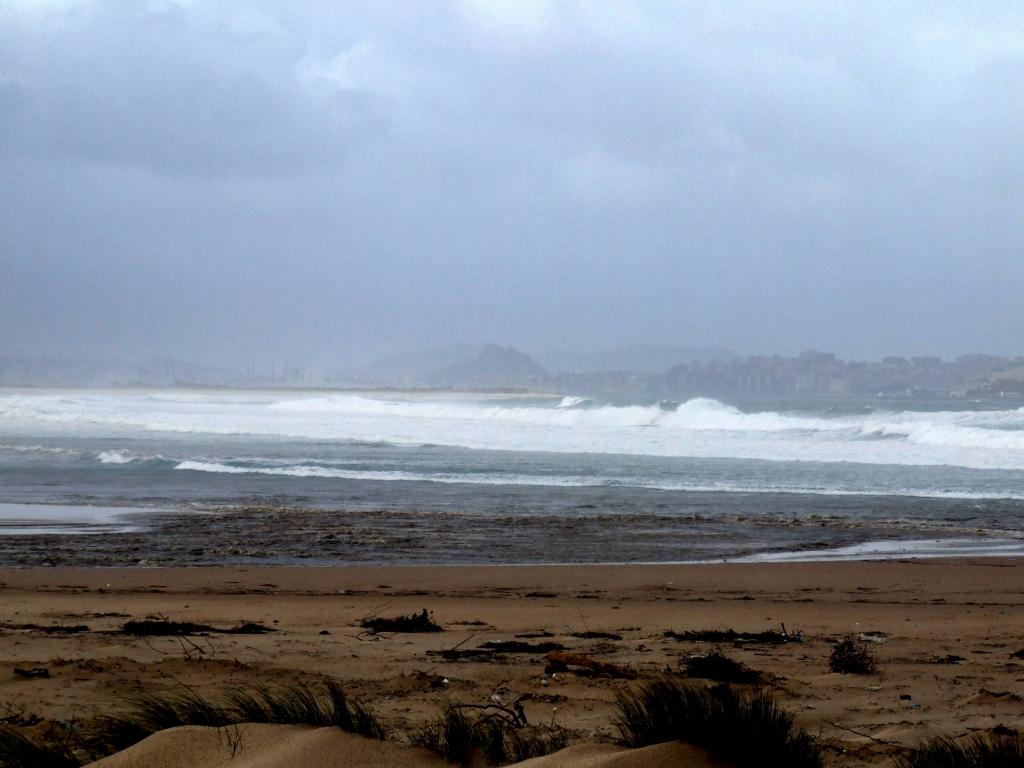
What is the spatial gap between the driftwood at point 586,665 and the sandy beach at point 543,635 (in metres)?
0.10

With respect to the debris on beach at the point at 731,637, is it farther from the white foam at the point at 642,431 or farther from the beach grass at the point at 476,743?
the white foam at the point at 642,431

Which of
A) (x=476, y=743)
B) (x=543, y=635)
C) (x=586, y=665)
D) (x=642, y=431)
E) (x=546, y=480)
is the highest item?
(x=642, y=431)

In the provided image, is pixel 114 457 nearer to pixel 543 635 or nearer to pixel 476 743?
pixel 543 635

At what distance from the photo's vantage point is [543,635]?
6922mm

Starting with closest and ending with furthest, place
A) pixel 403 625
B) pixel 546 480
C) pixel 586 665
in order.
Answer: pixel 586 665, pixel 403 625, pixel 546 480

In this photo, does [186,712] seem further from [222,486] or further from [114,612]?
[222,486]

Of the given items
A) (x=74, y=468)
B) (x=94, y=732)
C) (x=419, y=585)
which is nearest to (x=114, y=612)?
(x=419, y=585)

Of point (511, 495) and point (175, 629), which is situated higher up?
point (511, 495)

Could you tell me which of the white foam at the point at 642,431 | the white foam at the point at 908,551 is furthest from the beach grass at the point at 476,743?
the white foam at the point at 642,431

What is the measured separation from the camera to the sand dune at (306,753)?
113 inches

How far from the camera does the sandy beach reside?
4.64m

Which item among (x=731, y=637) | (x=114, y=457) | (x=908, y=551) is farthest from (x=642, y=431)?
(x=731, y=637)

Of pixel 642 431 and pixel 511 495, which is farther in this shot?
pixel 642 431

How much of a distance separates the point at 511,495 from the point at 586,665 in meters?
13.4
